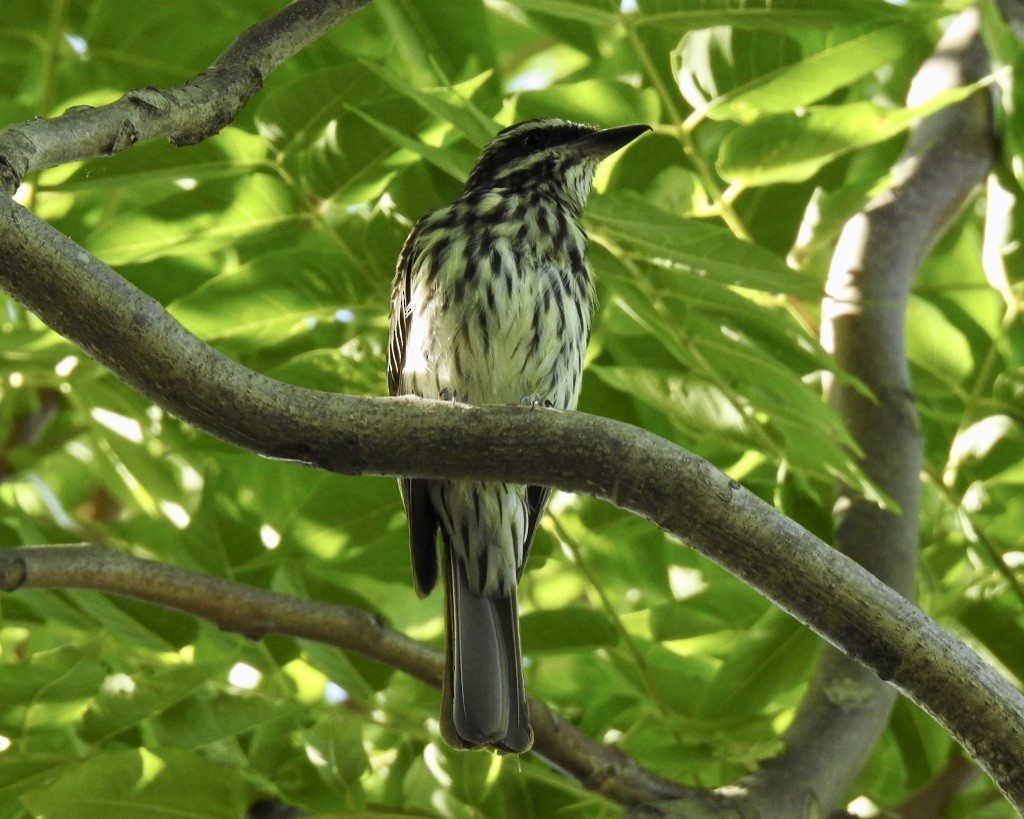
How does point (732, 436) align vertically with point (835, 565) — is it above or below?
above

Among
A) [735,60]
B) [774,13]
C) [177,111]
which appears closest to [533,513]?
[735,60]

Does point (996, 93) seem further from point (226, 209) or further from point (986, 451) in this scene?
point (226, 209)

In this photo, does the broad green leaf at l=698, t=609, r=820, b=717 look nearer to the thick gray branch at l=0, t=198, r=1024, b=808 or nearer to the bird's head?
the thick gray branch at l=0, t=198, r=1024, b=808

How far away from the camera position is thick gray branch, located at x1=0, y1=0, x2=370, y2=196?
1781 millimetres

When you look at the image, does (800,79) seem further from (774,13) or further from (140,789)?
(140,789)

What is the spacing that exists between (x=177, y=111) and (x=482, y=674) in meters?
1.22

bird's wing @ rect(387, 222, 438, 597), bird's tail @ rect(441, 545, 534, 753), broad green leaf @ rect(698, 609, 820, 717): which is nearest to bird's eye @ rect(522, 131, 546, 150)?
bird's wing @ rect(387, 222, 438, 597)

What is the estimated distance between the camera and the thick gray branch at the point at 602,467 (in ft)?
5.74

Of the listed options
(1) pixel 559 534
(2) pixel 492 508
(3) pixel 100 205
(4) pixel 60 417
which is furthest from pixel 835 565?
(4) pixel 60 417

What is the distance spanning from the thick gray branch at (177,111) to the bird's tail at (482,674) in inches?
44.5

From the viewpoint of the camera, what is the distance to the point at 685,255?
2326 millimetres

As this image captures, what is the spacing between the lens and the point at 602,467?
6.02ft

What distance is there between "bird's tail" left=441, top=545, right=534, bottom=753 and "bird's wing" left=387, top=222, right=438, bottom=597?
14 centimetres

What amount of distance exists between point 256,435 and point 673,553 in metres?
1.34
